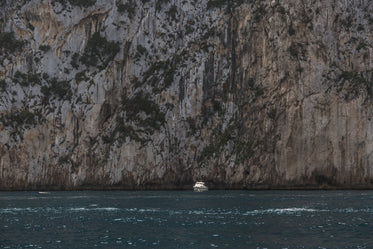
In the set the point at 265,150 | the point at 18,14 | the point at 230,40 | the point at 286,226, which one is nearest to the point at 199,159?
the point at 265,150

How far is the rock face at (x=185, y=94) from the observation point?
353 ft

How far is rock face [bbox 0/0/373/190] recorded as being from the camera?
108 m

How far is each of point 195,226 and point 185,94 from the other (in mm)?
77452

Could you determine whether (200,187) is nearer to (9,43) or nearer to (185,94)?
(185,94)

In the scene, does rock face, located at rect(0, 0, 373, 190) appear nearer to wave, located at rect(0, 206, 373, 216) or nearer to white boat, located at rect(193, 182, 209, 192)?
white boat, located at rect(193, 182, 209, 192)

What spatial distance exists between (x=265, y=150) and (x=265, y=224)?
2494 inches

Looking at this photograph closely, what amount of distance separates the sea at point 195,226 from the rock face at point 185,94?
4059 cm

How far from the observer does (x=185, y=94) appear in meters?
123

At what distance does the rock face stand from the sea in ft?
133

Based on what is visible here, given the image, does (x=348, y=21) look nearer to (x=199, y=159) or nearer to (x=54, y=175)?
(x=199, y=159)

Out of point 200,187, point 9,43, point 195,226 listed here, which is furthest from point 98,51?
point 195,226

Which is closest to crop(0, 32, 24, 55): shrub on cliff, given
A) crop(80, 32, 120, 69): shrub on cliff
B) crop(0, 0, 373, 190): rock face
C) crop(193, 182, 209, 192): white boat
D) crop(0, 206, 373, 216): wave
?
crop(0, 0, 373, 190): rock face

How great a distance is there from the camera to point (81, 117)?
127 metres

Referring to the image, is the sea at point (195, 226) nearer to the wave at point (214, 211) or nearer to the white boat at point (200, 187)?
the wave at point (214, 211)
